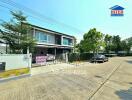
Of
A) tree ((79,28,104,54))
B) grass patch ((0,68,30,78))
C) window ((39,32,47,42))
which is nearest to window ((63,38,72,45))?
tree ((79,28,104,54))

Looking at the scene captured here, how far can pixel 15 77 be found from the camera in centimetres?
975

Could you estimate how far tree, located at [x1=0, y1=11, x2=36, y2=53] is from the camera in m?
14.2

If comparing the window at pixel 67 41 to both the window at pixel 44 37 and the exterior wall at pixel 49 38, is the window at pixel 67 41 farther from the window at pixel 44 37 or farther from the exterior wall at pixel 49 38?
the window at pixel 44 37

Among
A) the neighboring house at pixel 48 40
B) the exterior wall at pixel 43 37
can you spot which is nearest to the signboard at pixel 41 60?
the neighboring house at pixel 48 40

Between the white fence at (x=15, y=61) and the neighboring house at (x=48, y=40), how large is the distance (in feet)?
32.4

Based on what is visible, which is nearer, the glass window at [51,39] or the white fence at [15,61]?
the white fence at [15,61]

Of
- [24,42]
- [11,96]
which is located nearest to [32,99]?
[11,96]

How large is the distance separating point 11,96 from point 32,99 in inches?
45.7

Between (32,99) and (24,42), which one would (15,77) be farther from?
(24,42)

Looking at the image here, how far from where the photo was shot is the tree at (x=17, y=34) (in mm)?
14203

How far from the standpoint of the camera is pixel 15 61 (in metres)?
10.1

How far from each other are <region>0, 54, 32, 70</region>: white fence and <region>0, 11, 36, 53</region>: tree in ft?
13.3
